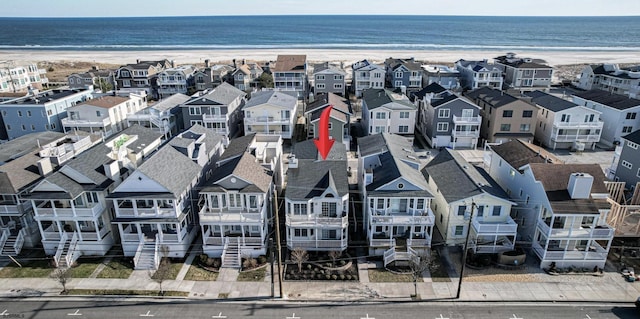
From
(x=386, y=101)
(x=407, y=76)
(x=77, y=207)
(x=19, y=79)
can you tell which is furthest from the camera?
(x=407, y=76)

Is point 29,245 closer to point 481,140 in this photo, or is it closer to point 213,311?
point 213,311

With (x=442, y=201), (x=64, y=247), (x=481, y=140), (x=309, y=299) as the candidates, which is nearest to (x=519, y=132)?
(x=481, y=140)

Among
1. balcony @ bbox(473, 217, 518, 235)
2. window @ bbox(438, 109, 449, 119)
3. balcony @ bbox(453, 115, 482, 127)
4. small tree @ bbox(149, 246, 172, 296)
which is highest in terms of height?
window @ bbox(438, 109, 449, 119)

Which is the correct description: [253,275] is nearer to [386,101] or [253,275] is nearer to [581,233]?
[581,233]

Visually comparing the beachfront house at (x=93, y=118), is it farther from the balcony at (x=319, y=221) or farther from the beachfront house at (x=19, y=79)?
the balcony at (x=319, y=221)

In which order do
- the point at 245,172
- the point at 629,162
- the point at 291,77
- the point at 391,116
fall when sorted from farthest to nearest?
the point at 291,77, the point at 391,116, the point at 629,162, the point at 245,172

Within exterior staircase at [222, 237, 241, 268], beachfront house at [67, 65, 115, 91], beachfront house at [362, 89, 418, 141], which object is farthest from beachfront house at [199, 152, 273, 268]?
beachfront house at [67, 65, 115, 91]

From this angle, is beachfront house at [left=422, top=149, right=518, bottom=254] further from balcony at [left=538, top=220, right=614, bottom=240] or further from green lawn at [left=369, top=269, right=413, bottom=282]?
green lawn at [left=369, top=269, right=413, bottom=282]

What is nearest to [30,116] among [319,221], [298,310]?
[319,221]
